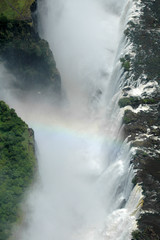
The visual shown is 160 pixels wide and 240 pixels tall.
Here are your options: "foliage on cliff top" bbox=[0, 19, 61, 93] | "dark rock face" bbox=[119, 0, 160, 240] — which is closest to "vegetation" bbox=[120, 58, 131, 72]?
"dark rock face" bbox=[119, 0, 160, 240]

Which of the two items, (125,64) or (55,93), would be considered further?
(55,93)

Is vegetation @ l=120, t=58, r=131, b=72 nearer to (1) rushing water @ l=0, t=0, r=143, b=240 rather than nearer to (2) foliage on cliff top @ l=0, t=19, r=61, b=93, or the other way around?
(1) rushing water @ l=0, t=0, r=143, b=240

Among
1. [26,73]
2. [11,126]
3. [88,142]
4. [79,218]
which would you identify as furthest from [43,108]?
[79,218]

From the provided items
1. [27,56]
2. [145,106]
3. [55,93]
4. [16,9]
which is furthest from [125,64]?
[16,9]

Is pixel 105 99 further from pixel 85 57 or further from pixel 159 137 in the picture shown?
pixel 159 137

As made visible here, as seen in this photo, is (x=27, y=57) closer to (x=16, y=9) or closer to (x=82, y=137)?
(x=16, y=9)
